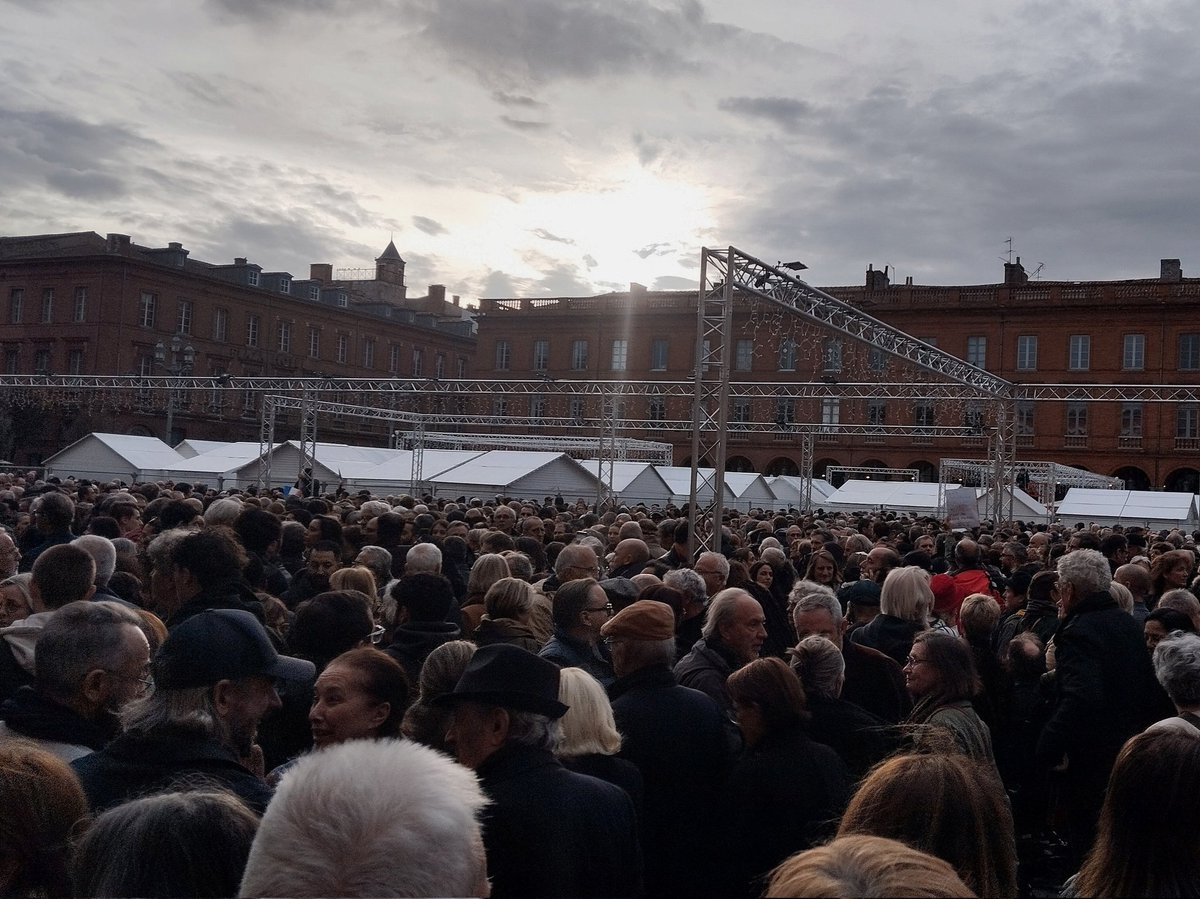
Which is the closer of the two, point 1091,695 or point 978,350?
point 1091,695

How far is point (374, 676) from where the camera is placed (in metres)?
3.82

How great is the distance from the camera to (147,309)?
6175 cm

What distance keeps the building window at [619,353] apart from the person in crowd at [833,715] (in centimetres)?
6072

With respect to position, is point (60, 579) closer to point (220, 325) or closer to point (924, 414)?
point (924, 414)

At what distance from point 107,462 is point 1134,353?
153 feet

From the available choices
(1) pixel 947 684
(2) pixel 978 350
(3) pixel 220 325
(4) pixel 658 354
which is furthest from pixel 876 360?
(1) pixel 947 684

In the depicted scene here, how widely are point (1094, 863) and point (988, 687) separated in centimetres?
344

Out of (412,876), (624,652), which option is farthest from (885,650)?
(412,876)

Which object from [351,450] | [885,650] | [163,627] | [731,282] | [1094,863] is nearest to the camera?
[1094,863]

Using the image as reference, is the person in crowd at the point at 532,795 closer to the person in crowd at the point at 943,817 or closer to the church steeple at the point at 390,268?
the person in crowd at the point at 943,817

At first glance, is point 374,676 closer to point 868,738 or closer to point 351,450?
point 868,738

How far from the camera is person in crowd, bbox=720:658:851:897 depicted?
4004mm

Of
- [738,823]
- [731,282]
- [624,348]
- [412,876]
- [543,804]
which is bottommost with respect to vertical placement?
[738,823]

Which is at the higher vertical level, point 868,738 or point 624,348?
point 624,348
